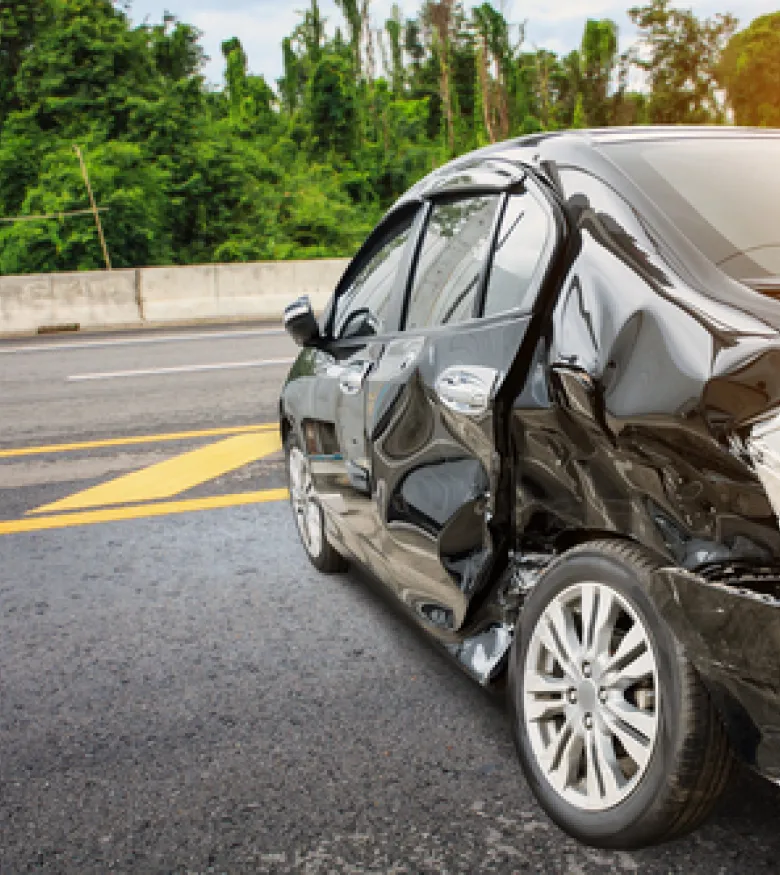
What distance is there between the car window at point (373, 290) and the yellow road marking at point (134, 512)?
73.3 inches

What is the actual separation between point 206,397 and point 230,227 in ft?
80.6

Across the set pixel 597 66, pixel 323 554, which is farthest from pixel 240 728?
pixel 597 66

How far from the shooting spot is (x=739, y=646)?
5.78 feet

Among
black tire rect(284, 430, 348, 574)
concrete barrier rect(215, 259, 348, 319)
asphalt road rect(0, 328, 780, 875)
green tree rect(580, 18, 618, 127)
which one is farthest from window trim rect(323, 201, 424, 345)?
green tree rect(580, 18, 618, 127)

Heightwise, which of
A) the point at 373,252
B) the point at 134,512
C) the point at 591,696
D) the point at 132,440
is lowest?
the point at 132,440

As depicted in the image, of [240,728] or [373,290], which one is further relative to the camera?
[373,290]

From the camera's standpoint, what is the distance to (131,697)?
315 centimetres

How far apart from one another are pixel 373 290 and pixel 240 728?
1556mm

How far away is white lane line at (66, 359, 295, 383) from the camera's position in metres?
10.9

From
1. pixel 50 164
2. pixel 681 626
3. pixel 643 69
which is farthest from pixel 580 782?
pixel 643 69

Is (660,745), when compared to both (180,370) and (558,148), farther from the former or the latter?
(180,370)

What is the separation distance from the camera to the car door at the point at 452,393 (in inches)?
97.6

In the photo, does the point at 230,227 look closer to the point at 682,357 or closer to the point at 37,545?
the point at 37,545

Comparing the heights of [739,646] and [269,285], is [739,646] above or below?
above
